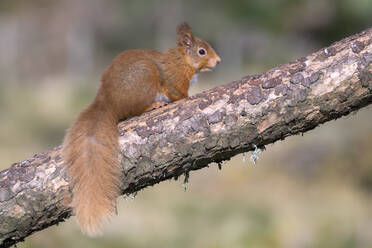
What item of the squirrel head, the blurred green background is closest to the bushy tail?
the blurred green background

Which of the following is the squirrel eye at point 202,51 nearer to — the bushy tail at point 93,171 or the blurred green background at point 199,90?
the blurred green background at point 199,90

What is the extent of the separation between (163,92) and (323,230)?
3089 millimetres

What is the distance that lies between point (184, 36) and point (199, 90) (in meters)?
6.74

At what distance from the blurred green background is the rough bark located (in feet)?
1.25

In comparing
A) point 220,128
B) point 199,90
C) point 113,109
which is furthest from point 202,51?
point 199,90

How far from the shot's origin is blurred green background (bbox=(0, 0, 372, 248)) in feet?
18.8

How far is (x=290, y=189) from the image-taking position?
696cm

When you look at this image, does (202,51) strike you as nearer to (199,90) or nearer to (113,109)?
(113,109)

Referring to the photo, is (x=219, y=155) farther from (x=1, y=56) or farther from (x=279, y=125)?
(x=1, y=56)

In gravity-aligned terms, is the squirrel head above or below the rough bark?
above

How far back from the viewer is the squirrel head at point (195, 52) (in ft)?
13.2

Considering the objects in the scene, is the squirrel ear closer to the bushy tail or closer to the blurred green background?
the blurred green background

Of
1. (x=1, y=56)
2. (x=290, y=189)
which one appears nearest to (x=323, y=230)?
(x=290, y=189)

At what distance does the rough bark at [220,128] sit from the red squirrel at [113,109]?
0.08 meters
